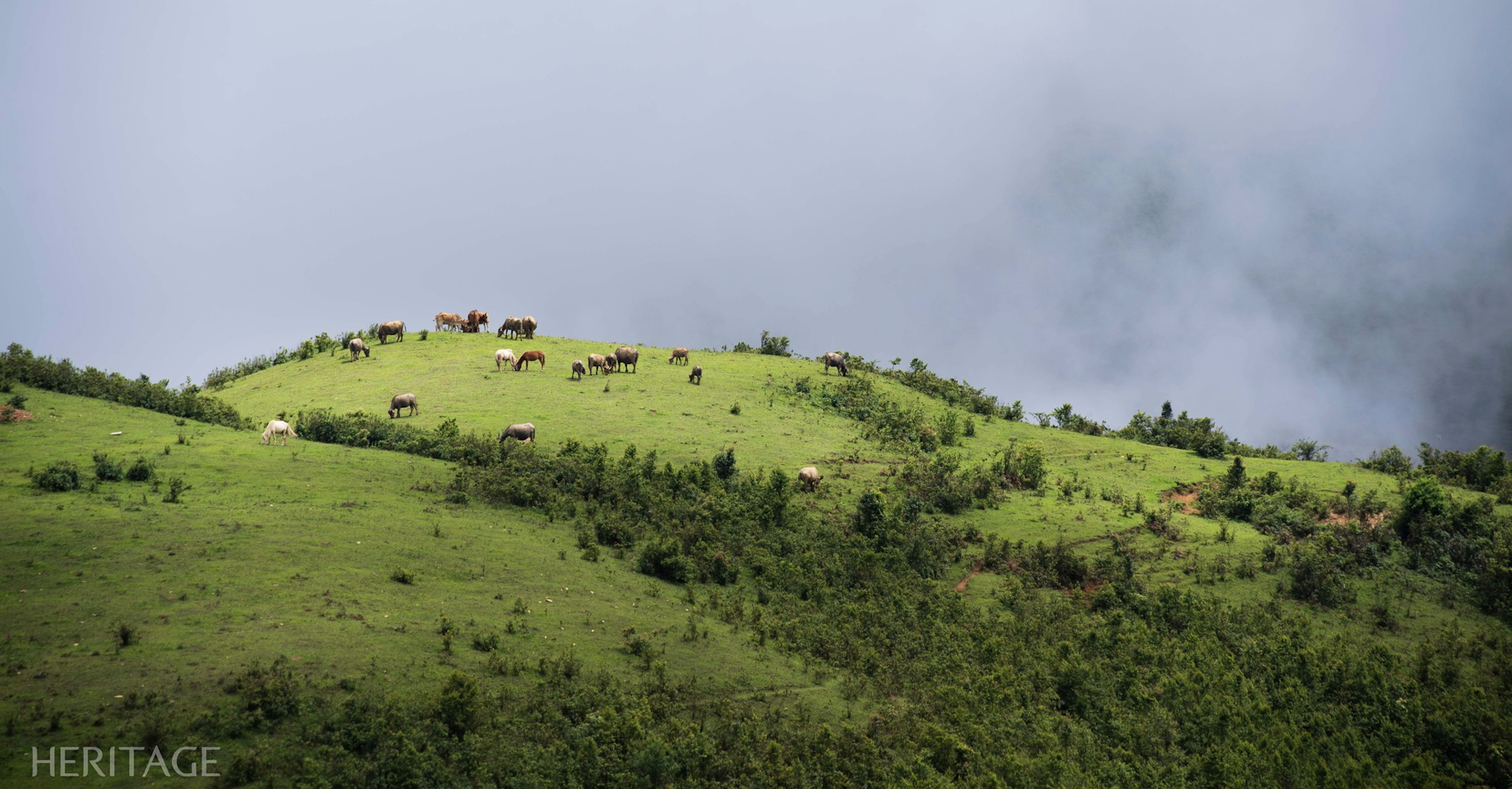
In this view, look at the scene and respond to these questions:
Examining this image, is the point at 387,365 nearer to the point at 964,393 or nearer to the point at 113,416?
the point at 113,416

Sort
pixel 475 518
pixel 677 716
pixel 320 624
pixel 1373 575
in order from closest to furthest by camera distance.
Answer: pixel 320 624, pixel 677 716, pixel 475 518, pixel 1373 575

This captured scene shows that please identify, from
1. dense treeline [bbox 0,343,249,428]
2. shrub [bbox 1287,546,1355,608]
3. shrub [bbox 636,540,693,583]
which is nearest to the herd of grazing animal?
dense treeline [bbox 0,343,249,428]

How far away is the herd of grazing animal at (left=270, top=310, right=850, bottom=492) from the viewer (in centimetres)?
3609

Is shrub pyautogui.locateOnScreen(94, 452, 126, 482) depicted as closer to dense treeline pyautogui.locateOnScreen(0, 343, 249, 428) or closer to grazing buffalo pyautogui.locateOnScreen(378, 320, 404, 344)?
dense treeline pyautogui.locateOnScreen(0, 343, 249, 428)

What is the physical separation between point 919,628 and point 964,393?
96.8ft

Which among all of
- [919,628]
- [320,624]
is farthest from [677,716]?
[919,628]

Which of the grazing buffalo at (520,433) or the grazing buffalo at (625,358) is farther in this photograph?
the grazing buffalo at (625,358)

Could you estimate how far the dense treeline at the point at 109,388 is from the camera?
109 ft

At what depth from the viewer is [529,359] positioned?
48.9 meters

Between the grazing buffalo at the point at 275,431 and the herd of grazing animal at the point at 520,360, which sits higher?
the herd of grazing animal at the point at 520,360

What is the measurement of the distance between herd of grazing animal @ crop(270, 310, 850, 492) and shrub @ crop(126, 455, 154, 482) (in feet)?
A: 22.9

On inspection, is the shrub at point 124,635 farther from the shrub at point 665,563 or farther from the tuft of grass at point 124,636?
the shrub at point 665,563

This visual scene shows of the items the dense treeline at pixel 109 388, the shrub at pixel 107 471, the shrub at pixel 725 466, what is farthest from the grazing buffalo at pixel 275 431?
the shrub at pixel 725 466

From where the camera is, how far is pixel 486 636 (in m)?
20.8
